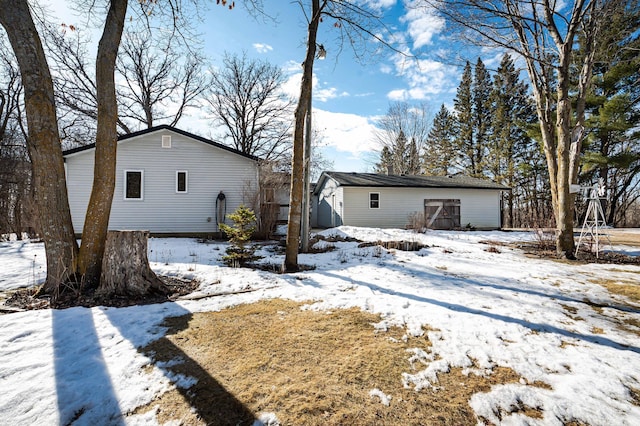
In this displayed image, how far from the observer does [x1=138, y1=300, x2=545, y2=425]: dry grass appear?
1575 millimetres

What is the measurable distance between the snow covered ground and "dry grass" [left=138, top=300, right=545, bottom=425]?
4.3 inches

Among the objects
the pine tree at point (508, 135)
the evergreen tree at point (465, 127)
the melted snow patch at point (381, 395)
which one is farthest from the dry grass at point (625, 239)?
the evergreen tree at point (465, 127)

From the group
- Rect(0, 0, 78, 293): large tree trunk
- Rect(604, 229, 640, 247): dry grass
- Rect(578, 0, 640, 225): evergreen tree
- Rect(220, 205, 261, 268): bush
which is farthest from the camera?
Rect(578, 0, 640, 225): evergreen tree

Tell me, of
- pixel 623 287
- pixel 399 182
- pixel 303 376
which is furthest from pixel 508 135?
pixel 303 376

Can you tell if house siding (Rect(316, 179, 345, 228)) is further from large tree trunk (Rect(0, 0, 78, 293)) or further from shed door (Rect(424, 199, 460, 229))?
large tree trunk (Rect(0, 0, 78, 293))

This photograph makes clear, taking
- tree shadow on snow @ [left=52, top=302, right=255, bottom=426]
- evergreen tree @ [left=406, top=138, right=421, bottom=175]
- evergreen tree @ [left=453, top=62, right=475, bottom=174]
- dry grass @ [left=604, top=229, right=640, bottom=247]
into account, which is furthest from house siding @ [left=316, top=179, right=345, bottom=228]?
evergreen tree @ [left=453, top=62, right=475, bottom=174]

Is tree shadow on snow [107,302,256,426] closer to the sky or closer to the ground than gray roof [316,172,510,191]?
closer to the ground

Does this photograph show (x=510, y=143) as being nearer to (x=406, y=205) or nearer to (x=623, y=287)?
(x=406, y=205)

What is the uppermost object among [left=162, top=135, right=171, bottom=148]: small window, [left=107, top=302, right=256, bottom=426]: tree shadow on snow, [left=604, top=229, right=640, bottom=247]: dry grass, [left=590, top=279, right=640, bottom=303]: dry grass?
[left=162, top=135, right=171, bottom=148]: small window

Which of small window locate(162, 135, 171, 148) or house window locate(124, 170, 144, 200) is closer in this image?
house window locate(124, 170, 144, 200)

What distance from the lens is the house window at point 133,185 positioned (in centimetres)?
1077

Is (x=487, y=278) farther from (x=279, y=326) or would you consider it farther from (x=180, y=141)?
(x=180, y=141)

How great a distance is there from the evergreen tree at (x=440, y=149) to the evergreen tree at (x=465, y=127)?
0.74m

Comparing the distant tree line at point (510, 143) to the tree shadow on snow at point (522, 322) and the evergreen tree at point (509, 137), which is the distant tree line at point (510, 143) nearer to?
the evergreen tree at point (509, 137)
